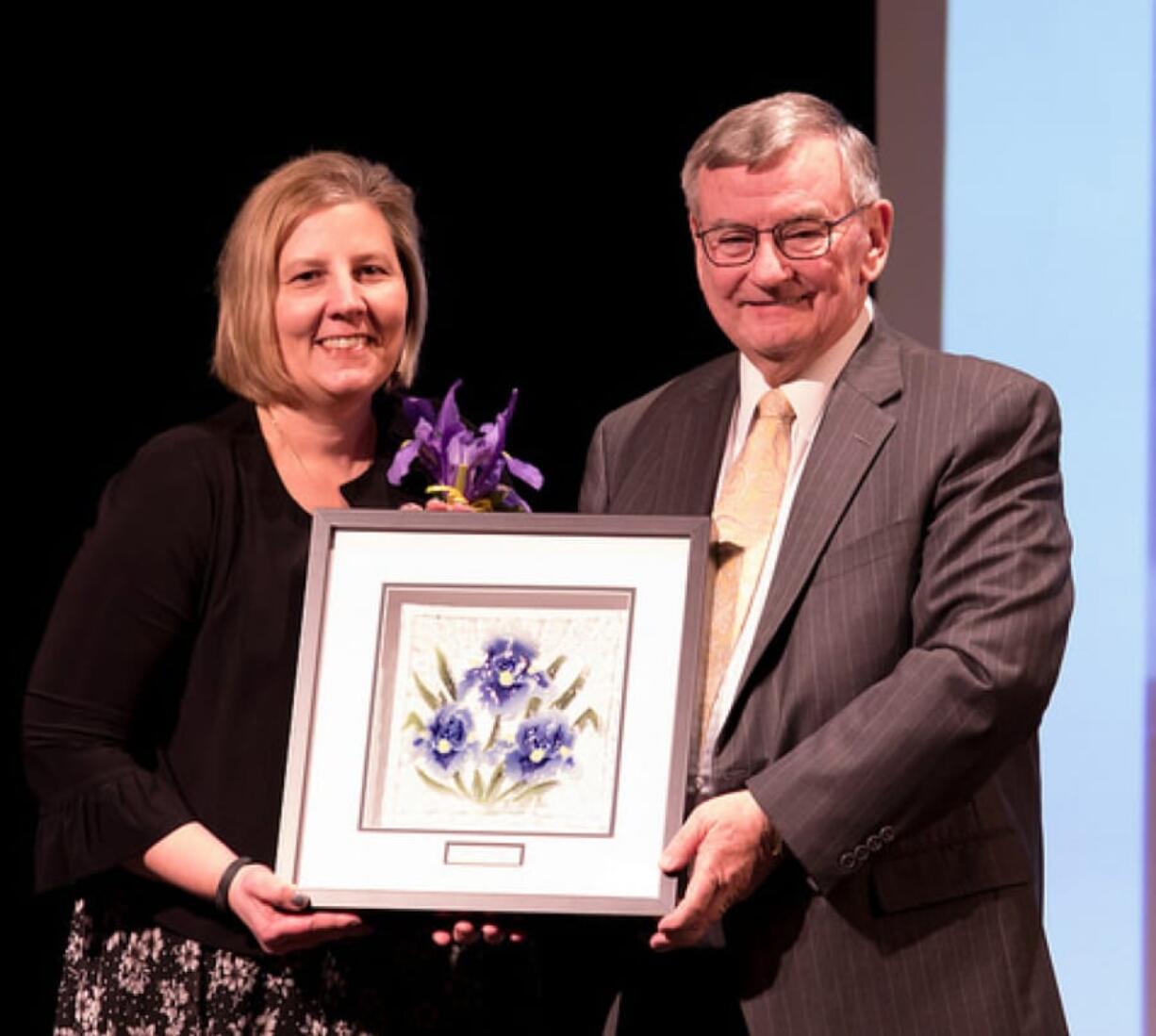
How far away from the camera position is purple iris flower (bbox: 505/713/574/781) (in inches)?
96.0

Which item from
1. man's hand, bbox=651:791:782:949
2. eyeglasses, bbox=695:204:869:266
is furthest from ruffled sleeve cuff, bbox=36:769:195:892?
eyeglasses, bbox=695:204:869:266

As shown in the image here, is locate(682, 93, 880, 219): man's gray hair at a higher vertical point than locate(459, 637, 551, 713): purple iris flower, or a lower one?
higher

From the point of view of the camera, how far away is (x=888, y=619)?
2426 millimetres

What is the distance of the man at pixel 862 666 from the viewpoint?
235 cm

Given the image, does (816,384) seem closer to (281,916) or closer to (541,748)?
(541,748)

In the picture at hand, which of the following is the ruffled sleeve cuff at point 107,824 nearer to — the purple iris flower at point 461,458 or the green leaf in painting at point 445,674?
the green leaf in painting at point 445,674

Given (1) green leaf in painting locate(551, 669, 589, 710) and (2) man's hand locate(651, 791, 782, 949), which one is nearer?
(2) man's hand locate(651, 791, 782, 949)

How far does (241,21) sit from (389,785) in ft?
7.68

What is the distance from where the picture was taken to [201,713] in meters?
2.62

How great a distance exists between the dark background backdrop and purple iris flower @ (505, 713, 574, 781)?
1898mm

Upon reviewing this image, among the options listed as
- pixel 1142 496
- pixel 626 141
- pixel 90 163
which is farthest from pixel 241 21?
pixel 1142 496

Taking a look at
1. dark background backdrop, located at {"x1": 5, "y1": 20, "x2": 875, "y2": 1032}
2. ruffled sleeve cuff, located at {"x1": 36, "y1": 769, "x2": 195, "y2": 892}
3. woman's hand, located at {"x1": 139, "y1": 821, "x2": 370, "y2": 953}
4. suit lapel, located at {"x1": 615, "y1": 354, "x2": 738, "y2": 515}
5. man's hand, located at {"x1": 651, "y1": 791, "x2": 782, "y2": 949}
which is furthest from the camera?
dark background backdrop, located at {"x1": 5, "y1": 20, "x2": 875, "y2": 1032}

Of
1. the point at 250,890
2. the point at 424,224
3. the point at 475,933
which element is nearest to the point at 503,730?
the point at 475,933

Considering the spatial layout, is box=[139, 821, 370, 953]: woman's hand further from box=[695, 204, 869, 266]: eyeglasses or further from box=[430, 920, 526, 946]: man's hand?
box=[695, 204, 869, 266]: eyeglasses
